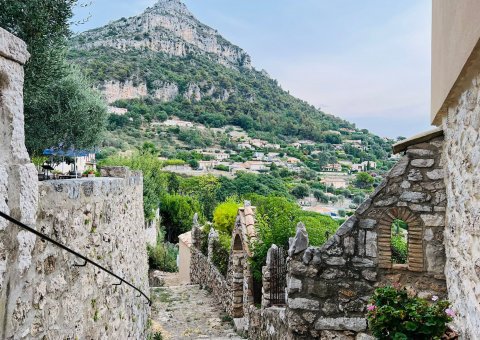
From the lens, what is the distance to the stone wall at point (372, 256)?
475cm

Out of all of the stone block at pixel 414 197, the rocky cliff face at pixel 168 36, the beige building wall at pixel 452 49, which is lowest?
the stone block at pixel 414 197

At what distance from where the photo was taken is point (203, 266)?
53.6 ft

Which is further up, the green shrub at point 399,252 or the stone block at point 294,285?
the stone block at point 294,285

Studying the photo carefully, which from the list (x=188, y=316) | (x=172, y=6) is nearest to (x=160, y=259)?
(x=188, y=316)

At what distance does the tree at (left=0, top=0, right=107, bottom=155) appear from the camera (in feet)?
21.9

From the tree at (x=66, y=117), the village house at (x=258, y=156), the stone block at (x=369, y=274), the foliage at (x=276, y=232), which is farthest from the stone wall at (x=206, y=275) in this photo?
the village house at (x=258, y=156)

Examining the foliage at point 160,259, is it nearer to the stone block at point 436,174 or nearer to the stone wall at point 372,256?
the stone wall at point 372,256

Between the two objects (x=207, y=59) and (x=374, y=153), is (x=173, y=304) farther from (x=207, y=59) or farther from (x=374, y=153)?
(x=207, y=59)

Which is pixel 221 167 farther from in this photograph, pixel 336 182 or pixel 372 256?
pixel 372 256

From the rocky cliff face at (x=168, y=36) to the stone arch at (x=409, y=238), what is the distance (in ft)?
308

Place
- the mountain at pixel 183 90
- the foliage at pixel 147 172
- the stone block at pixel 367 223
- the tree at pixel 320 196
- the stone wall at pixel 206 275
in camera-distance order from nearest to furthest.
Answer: the stone block at pixel 367 223, the stone wall at pixel 206 275, the foliage at pixel 147 172, the tree at pixel 320 196, the mountain at pixel 183 90

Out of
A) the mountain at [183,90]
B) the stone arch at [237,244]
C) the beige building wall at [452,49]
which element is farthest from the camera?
the mountain at [183,90]

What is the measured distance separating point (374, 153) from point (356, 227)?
64.2 meters

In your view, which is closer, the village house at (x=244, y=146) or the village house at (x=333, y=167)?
the village house at (x=333, y=167)
